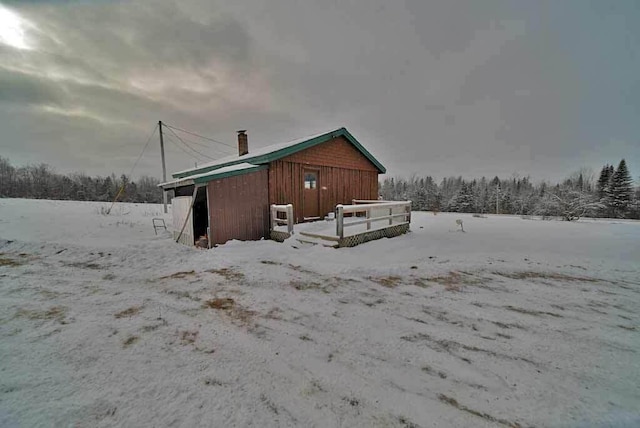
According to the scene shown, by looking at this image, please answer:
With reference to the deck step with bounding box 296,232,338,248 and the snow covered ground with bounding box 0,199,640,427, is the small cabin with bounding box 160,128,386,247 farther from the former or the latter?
the snow covered ground with bounding box 0,199,640,427

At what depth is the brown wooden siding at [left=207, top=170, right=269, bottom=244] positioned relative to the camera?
739 centimetres

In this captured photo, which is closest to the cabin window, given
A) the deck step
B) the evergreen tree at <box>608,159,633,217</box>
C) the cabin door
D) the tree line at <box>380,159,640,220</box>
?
the cabin door

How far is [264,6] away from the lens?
11.6 m

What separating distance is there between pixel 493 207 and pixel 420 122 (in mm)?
24074

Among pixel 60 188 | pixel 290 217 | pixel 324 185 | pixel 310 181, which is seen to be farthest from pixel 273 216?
pixel 60 188

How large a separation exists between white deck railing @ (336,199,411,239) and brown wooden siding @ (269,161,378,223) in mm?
855

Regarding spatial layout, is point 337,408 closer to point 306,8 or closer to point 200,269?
point 200,269

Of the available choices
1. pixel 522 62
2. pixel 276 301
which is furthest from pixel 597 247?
pixel 522 62

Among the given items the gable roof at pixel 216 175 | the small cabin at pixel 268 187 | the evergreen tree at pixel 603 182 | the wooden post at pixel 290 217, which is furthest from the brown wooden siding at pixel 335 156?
the evergreen tree at pixel 603 182

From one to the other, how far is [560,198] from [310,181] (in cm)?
2267

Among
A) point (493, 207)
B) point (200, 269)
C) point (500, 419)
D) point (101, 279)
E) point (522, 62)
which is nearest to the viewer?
point (500, 419)

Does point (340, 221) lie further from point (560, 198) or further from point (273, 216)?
point (560, 198)

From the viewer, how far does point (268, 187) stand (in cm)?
878

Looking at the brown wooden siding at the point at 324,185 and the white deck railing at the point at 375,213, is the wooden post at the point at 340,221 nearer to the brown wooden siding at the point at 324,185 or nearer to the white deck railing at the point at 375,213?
the white deck railing at the point at 375,213
